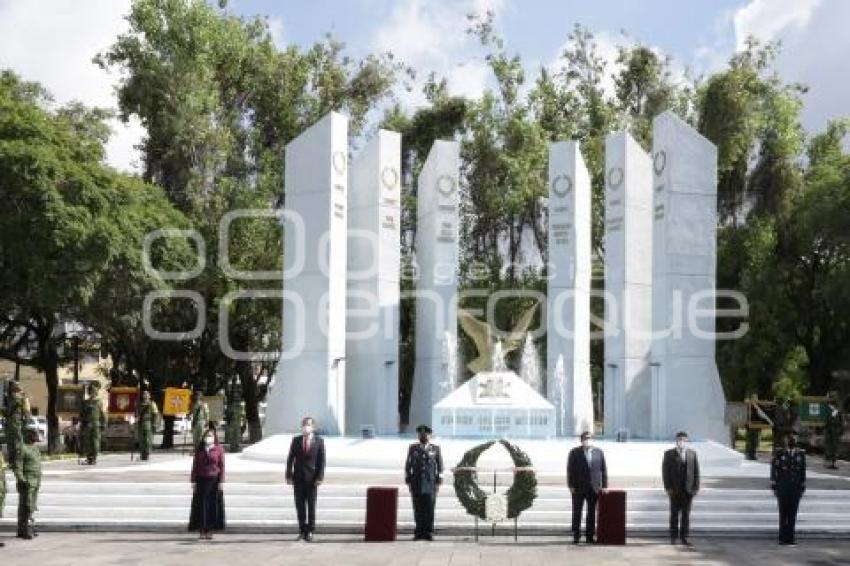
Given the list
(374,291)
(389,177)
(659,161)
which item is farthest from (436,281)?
(659,161)

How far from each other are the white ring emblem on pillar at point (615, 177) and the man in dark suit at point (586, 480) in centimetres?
1508

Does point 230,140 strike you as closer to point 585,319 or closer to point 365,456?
point 585,319

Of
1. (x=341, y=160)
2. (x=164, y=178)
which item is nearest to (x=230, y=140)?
(x=164, y=178)

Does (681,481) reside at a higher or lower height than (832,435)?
higher

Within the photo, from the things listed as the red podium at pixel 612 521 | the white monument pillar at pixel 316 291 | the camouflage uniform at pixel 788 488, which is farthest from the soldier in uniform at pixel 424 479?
the white monument pillar at pixel 316 291

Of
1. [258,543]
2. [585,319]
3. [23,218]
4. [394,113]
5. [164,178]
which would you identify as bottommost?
[258,543]

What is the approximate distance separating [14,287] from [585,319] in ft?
48.9

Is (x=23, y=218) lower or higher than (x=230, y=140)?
lower

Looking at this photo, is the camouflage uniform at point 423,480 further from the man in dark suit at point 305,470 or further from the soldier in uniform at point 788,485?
the soldier in uniform at point 788,485

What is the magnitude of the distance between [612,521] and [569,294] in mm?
14774

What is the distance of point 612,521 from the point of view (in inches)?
597

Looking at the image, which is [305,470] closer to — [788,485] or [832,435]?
[788,485]

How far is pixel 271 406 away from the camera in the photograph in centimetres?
2816

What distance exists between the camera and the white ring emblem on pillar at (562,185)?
98.1 ft
